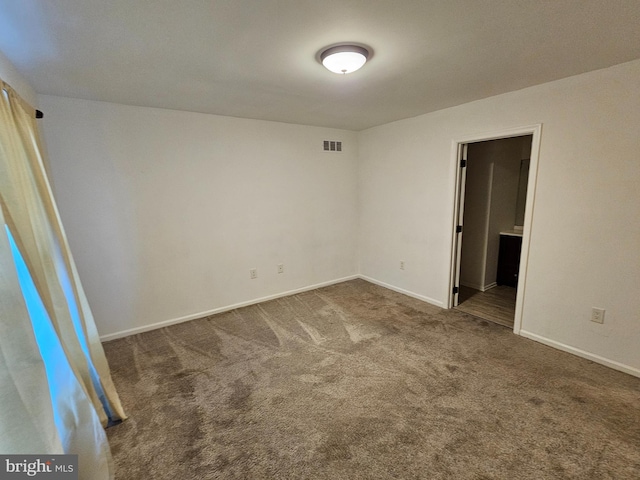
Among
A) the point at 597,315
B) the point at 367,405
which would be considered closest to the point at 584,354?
the point at 597,315

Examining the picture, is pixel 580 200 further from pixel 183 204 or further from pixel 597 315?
pixel 183 204

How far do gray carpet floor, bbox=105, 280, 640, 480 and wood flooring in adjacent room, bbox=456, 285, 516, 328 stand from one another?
9.7 inches

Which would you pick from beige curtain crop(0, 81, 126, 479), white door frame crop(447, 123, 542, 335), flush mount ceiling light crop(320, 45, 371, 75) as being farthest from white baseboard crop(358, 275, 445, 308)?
beige curtain crop(0, 81, 126, 479)

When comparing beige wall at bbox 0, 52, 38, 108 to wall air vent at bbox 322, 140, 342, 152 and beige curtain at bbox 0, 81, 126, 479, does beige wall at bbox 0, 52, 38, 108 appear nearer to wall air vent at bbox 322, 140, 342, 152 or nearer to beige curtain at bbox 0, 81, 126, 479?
beige curtain at bbox 0, 81, 126, 479

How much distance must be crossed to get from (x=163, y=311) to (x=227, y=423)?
1.87 m

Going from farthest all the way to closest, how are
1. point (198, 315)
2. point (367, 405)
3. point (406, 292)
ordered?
point (406, 292) < point (198, 315) < point (367, 405)

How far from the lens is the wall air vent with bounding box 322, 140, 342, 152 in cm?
424

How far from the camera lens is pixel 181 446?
68.1 inches

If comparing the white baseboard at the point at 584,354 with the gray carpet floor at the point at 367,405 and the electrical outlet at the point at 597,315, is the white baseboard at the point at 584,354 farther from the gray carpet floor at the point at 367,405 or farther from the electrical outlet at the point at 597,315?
the electrical outlet at the point at 597,315

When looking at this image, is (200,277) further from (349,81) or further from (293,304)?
(349,81)

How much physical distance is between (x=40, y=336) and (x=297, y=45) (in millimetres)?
2196

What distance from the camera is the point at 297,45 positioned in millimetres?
1779

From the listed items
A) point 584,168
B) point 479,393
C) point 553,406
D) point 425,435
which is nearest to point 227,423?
point 425,435

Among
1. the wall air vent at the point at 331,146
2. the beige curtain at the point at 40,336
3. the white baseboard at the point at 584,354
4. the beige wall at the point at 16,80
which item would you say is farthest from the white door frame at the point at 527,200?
the beige wall at the point at 16,80
